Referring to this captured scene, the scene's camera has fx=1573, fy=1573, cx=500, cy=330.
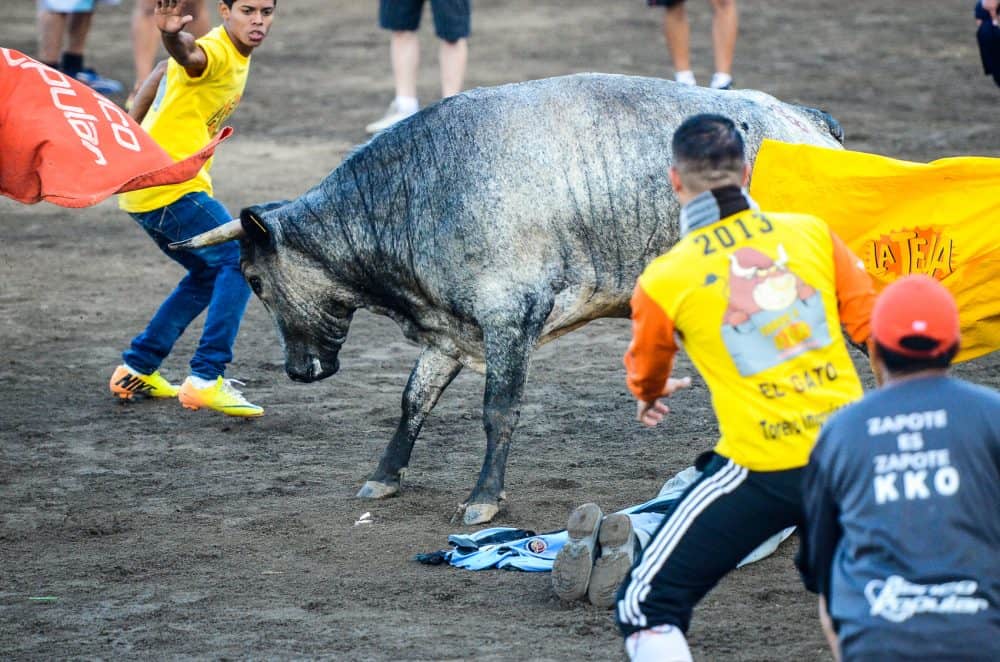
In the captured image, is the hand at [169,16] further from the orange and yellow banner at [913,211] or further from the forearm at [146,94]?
the orange and yellow banner at [913,211]

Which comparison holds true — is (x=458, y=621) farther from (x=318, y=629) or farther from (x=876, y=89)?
(x=876, y=89)

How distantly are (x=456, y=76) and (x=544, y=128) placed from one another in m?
7.00

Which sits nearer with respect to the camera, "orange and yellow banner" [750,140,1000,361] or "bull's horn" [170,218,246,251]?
"orange and yellow banner" [750,140,1000,361]

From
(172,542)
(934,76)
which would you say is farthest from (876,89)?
(172,542)

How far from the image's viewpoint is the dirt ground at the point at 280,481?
5.58 metres

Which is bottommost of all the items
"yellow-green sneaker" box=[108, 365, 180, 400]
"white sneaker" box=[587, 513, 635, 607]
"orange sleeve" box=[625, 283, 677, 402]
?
"yellow-green sneaker" box=[108, 365, 180, 400]

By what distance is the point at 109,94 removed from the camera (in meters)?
15.2

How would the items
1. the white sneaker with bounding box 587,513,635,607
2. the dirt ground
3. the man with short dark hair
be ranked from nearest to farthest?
the man with short dark hair → the dirt ground → the white sneaker with bounding box 587,513,635,607

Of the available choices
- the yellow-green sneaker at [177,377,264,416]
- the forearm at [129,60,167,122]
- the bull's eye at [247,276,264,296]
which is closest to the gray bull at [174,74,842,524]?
the bull's eye at [247,276,264,296]

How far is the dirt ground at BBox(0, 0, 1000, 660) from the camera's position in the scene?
5.58 metres

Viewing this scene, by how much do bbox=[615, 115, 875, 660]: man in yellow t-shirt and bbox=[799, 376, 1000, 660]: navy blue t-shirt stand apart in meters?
0.62

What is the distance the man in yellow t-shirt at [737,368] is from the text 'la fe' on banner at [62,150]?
130 inches

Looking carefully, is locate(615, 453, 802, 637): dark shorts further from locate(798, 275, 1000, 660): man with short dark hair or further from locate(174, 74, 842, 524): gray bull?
locate(174, 74, 842, 524): gray bull

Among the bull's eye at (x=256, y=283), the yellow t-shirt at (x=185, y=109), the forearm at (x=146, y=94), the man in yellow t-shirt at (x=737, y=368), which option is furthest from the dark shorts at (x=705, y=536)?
the forearm at (x=146, y=94)
